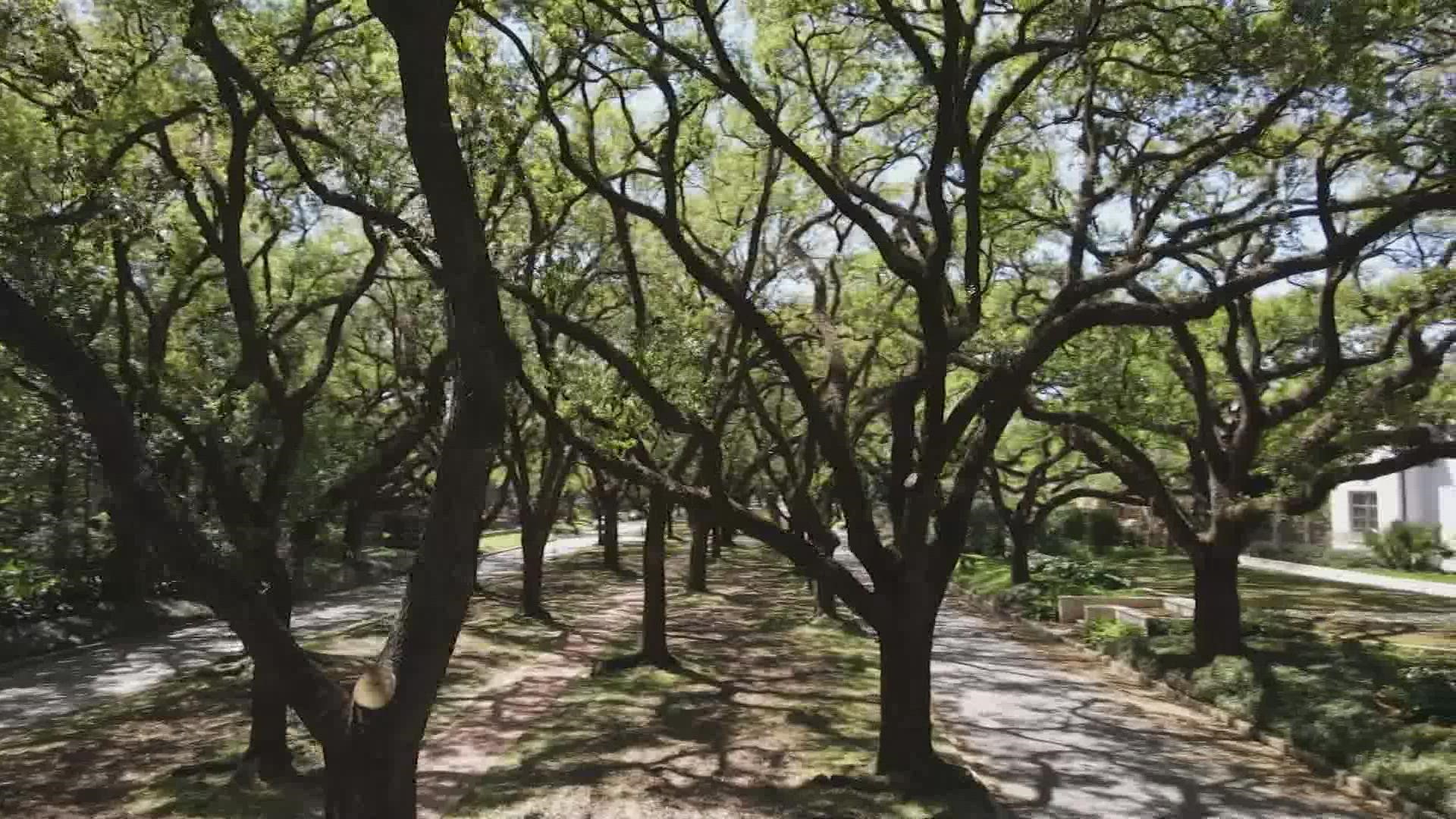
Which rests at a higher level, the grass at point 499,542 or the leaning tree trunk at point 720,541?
the leaning tree trunk at point 720,541

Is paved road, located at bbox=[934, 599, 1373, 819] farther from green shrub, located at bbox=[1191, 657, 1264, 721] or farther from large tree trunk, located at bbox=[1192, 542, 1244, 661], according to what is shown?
large tree trunk, located at bbox=[1192, 542, 1244, 661]

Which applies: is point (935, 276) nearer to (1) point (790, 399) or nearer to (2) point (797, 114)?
(2) point (797, 114)

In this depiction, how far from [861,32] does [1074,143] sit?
307cm

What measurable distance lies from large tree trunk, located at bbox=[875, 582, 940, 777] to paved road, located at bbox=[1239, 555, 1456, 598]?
67.5 ft

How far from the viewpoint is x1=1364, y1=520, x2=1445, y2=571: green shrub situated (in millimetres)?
28938

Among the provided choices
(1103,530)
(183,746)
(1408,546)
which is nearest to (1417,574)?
(1408,546)

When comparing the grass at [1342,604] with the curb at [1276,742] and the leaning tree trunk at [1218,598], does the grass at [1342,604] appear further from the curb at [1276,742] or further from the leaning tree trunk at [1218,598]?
the curb at [1276,742]

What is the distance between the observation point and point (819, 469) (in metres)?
19.7

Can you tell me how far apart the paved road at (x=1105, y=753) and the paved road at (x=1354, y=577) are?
14.1 meters

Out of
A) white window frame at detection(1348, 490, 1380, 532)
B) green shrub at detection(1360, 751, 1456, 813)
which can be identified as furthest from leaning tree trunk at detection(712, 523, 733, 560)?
green shrub at detection(1360, 751, 1456, 813)

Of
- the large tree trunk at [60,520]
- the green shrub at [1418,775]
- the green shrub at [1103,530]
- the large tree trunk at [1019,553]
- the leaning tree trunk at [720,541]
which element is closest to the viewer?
the green shrub at [1418,775]

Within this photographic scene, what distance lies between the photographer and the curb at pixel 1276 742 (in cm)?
820

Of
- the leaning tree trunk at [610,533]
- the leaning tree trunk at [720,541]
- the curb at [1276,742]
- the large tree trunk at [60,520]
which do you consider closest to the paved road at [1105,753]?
the curb at [1276,742]

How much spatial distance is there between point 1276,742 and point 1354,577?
21.0 metres
